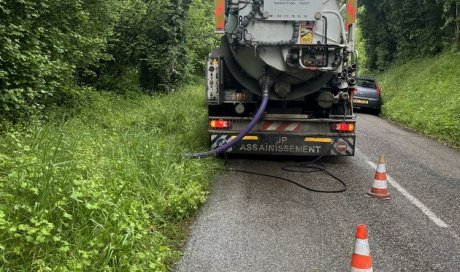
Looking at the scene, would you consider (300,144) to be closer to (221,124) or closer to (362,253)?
(221,124)

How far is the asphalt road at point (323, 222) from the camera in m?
4.77

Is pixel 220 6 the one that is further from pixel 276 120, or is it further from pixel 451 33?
pixel 451 33

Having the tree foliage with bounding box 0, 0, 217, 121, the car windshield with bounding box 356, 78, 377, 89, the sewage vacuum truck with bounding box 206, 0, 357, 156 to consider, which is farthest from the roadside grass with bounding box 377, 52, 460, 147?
the tree foliage with bounding box 0, 0, 217, 121

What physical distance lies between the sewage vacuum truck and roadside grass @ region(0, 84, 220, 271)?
1.43 metres

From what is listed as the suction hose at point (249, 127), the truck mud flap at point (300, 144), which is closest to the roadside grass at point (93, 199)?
the suction hose at point (249, 127)

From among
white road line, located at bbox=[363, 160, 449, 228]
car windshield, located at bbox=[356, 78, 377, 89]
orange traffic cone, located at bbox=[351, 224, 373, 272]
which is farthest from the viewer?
car windshield, located at bbox=[356, 78, 377, 89]

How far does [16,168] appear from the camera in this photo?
184 inches

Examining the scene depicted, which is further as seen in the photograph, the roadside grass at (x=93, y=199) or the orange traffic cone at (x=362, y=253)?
the orange traffic cone at (x=362, y=253)

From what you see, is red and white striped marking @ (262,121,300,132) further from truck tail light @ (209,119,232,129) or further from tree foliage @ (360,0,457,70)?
tree foliage @ (360,0,457,70)

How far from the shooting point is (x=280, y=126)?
29.6 ft

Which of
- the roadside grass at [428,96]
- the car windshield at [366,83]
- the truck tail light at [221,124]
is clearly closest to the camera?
the truck tail light at [221,124]

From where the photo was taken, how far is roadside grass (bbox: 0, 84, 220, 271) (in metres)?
3.75

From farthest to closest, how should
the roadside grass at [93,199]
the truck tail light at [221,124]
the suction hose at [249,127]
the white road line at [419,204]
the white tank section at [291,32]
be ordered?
1. the truck tail light at [221,124]
2. the suction hose at [249,127]
3. the white tank section at [291,32]
4. the white road line at [419,204]
5. the roadside grass at [93,199]

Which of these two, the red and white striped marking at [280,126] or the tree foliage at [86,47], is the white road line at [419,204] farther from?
the tree foliage at [86,47]
